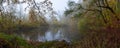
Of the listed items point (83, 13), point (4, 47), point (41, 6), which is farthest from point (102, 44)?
point (83, 13)

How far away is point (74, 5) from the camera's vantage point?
3119cm

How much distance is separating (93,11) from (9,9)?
23.6 m

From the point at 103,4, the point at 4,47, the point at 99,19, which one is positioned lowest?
the point at 99,19

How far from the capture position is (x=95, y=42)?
9.23m

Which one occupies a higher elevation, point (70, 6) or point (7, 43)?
point (7, 43)

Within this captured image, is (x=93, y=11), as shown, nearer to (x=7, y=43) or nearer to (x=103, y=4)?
(x=103, y=4)

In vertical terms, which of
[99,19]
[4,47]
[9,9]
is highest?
[9,9]

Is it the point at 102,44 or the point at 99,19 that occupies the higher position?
the point at 102,44

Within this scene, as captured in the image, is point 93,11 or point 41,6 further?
point 93,11

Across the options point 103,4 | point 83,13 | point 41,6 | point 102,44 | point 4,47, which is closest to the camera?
point 41,6

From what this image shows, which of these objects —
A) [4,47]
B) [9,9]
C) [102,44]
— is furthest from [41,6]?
[4,47]

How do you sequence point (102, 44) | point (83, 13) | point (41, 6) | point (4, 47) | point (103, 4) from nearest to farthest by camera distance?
point (41, 6), point (102, 44), point (4, 47), point (103, 4), point (83, 13)

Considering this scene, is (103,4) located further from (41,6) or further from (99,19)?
(41,6)

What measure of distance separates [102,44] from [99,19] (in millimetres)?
22879
